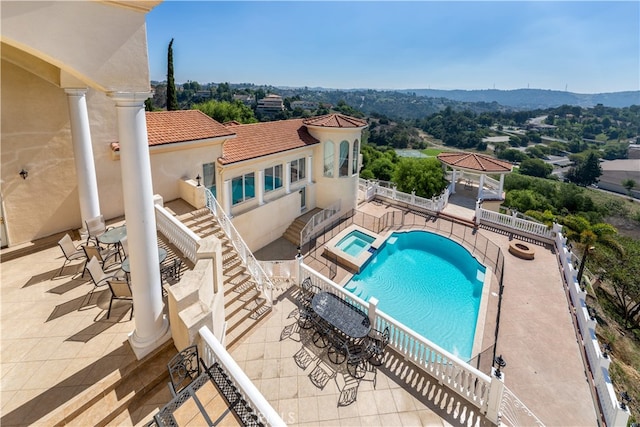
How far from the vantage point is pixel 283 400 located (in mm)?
7145

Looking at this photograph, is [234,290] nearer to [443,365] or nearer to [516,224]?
[443,365]

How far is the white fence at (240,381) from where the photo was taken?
15.8 ft

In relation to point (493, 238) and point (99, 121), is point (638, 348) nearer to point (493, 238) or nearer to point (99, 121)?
point (493, 238)

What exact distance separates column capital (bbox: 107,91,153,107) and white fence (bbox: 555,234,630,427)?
12.8m

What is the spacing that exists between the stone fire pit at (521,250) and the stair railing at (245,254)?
14.5 metres

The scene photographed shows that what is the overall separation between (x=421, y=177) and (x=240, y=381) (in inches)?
895

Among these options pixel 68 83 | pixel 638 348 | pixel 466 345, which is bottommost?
pixel 638 348

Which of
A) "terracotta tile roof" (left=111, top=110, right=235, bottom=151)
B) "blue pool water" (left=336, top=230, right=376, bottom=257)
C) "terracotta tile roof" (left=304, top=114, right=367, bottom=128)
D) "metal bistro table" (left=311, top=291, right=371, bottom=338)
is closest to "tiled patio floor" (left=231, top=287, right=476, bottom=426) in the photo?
"metal bistro table" (left=311, top=291, right=371, bottom=338)

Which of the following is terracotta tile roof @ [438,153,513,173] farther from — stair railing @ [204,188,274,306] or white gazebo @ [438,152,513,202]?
stair railing @ [204,188,274,306]

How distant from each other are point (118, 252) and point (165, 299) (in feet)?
8.87

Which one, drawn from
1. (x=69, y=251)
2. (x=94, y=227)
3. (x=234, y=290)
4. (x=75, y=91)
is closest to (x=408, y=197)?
(x=234, y=290)

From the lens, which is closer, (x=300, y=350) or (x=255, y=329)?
(x=300, y=350)

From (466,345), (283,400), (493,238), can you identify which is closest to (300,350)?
(283,400)

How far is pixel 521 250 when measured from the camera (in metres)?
16.9
